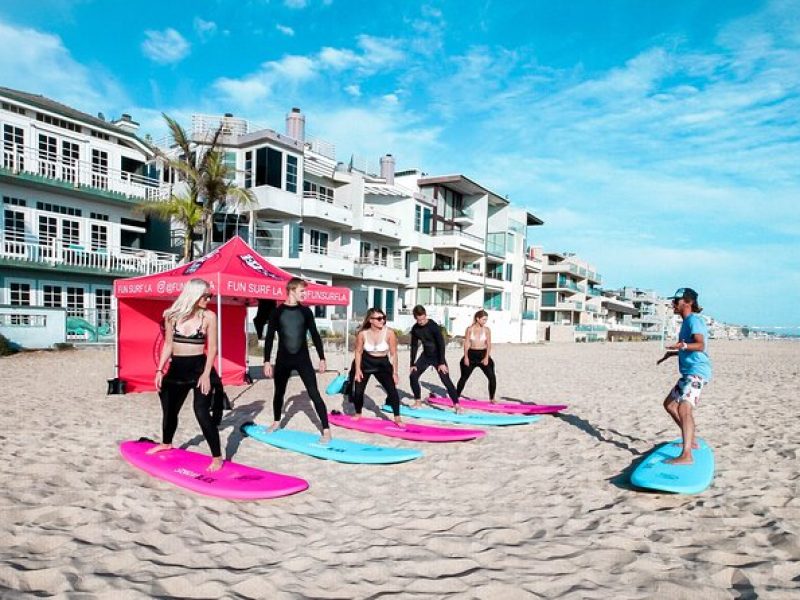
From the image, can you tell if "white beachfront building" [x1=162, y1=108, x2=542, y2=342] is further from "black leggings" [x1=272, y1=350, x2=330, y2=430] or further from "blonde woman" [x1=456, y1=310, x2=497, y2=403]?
"black leggings" [x1=272, y1=350, x2=330, y2=430]

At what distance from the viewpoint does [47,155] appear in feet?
71.6

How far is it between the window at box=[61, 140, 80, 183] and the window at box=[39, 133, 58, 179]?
0.35 metres

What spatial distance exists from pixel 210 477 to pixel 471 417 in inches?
190

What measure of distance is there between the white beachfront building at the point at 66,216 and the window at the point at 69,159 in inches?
1.8

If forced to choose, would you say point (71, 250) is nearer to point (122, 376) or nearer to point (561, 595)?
point (122, 376)

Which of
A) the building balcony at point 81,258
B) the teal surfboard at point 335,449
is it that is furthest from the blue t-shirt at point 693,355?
the building balcony at point 81,258

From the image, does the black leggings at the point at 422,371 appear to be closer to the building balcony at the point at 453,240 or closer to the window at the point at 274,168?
the window at the point at 274,168

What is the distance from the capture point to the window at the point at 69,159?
21.9m

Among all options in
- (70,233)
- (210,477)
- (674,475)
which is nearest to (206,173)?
(70,233)

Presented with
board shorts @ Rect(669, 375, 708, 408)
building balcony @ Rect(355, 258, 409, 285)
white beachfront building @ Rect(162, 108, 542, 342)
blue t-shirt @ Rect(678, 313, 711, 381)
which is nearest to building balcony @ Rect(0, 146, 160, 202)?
white beachfront building @ Rect(162, 108, 542, 342)

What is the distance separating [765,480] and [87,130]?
28070 millimetres

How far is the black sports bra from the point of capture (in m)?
4.88

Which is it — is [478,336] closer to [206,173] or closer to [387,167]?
[206,173]

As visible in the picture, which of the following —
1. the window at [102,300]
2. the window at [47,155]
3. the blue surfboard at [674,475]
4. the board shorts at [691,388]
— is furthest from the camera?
the window at [102,300]
